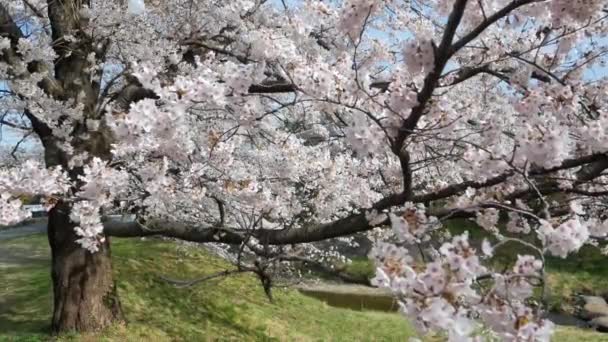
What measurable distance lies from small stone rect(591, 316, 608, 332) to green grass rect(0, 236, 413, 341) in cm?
530

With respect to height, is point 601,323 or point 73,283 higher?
point 73,283

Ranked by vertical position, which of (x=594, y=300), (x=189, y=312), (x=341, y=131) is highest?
(x=341, y=131)

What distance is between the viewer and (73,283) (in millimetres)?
7613

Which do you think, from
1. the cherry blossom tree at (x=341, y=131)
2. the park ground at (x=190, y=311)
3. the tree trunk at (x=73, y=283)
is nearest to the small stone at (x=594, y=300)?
the park ground at (x=190, y=311)

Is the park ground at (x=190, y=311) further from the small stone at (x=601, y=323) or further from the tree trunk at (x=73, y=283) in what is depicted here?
the small stone at (x=601, y=323)

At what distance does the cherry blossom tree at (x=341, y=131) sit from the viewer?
2805mm

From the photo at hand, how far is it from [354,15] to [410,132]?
2.54ft

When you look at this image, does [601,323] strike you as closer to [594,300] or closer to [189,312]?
[594,300]

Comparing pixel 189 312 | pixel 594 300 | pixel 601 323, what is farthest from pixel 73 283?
pixel 594 300

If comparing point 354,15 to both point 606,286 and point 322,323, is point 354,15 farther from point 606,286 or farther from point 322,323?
point 606,286

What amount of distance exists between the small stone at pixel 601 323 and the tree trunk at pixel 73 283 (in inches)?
440

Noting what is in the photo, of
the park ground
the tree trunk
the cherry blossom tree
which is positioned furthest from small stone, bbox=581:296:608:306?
the tree trunk

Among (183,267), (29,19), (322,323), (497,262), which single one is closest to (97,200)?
(29,19)

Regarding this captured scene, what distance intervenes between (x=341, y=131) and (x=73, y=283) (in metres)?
4.00
